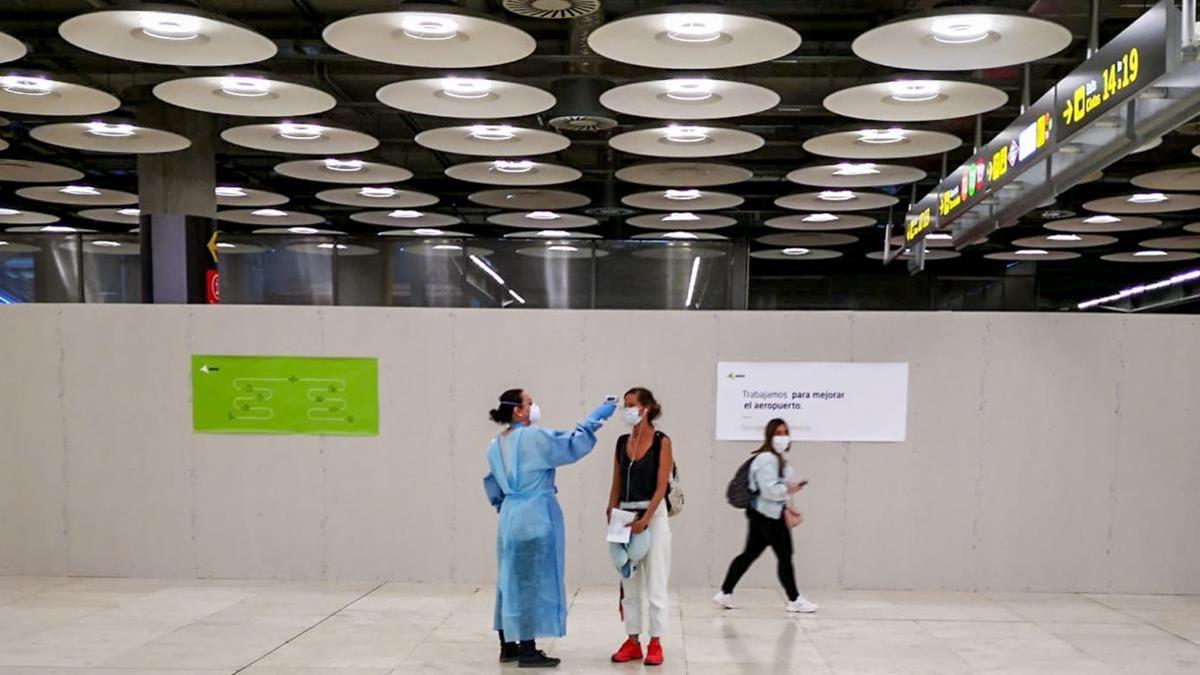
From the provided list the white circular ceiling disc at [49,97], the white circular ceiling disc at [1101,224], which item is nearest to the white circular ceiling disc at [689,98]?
the white circular ceiling disc at [49,97]

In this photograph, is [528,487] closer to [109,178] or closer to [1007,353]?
[1007,353]

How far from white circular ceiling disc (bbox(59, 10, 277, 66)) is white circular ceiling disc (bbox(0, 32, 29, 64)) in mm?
408

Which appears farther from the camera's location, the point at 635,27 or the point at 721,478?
the point at 721,478

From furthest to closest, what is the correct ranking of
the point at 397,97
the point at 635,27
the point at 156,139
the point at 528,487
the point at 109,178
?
the point at 109,178 < the point at 156,139 < the point at 397,97 < the point at 635,27 < the point at 528,487

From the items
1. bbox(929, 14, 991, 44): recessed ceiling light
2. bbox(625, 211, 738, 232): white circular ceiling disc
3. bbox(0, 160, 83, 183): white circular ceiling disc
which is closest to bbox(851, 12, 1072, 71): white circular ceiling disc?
bbox(929, 14, 991, 44): recessed ceiling light

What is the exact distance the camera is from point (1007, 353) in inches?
316

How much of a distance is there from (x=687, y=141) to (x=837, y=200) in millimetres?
4314

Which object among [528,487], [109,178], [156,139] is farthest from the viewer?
[109,178]

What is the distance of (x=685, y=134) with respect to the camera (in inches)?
368

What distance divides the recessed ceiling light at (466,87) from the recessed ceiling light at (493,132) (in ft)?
4.97

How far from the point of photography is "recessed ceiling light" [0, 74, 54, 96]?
23.5ft

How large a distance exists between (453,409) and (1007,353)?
4751mm

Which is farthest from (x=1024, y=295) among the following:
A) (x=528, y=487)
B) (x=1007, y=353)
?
(x=528, y=487)

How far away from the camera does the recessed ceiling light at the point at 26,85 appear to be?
23.5 ft
